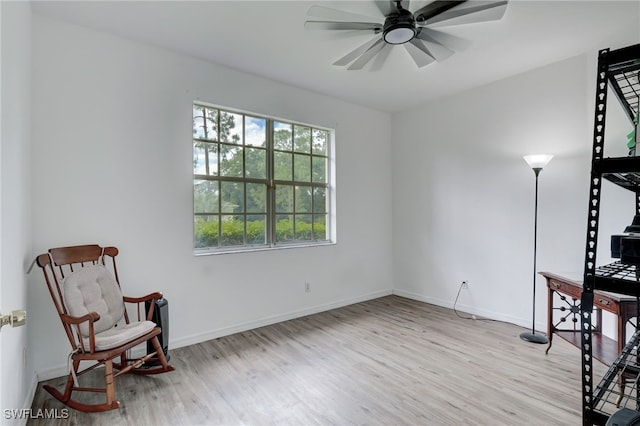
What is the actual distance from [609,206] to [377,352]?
8.06 ft

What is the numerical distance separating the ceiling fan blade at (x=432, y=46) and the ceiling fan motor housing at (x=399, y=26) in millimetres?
135

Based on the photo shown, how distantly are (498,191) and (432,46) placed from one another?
2.06 meters

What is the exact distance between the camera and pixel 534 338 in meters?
3.17

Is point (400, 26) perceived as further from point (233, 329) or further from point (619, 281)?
point (233, 329)

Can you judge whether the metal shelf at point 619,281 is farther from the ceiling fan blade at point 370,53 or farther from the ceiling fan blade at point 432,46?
the ceiling fan blade at point 370,53

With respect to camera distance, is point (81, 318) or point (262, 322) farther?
point (262, 322)

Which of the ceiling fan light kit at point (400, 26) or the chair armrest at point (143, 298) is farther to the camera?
the chair armrest at point (143, 298)

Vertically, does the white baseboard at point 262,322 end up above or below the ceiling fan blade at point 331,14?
below

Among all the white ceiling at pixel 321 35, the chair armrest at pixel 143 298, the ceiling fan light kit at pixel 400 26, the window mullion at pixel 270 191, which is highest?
the white ceiling at pixel 321 35

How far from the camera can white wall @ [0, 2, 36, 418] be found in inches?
61.3

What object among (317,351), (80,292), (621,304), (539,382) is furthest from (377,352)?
(80,292)

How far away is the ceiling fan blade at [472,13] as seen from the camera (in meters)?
1.88

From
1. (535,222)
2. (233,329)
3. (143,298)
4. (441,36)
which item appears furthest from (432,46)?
(233,329)

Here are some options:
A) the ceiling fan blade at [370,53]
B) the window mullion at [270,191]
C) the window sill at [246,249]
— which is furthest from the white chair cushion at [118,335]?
the ceiling fan blade at [370,53]
